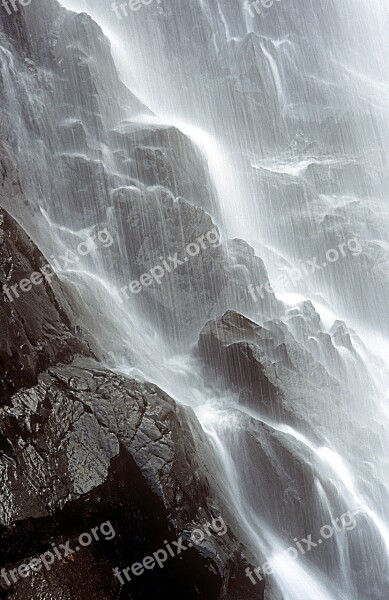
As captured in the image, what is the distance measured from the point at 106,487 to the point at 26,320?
9.80 ft

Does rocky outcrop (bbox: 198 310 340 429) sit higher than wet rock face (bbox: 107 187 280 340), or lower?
lower

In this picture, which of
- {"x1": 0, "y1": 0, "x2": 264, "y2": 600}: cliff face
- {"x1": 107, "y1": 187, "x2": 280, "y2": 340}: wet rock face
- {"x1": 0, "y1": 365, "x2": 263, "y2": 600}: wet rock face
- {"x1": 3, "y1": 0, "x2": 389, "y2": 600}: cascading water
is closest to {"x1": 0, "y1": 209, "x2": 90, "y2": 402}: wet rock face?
{"x1": 0, "y1": 0, "x2": 264, "y2": 600}: cliff face

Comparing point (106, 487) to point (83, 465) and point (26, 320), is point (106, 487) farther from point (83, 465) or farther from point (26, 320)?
point (26, 320)

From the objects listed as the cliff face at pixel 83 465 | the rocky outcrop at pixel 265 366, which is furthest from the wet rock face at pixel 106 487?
the rocky outcrop at pixel 265 366

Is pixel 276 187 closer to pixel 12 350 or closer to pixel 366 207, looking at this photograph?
pixel 366 207

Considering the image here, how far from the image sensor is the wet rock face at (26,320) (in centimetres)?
839

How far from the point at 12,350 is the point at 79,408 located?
1338mm

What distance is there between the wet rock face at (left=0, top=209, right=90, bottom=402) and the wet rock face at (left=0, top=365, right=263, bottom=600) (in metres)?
0.30

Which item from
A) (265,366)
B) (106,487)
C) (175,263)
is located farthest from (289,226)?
(106,487)

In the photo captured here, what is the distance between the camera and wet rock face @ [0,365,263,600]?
287 inches

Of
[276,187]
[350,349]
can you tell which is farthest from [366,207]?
[350,349]

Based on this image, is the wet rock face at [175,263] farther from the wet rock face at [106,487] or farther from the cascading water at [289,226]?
the wet rock face at [106,487]

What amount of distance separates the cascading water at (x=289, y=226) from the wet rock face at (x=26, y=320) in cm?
174

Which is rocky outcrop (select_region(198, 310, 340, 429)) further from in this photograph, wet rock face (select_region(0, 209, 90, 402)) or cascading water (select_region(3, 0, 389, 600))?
wet rock face (select_region(0, 209, 90, 402))
